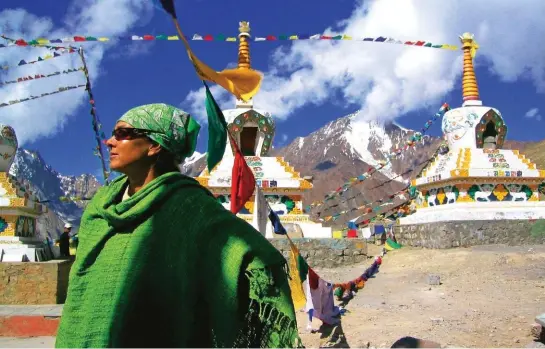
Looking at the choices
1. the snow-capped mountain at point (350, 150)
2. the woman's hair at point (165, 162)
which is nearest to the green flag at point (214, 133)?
the woman's hair at point (165, 162)

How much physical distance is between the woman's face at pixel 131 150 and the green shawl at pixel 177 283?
13 centimetres

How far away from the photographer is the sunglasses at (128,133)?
1764 millimetres

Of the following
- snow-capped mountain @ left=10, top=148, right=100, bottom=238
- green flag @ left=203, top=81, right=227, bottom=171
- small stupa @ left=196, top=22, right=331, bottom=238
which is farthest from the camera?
snow-capped mountain @ left=10, top=148, right=100, bottom=238

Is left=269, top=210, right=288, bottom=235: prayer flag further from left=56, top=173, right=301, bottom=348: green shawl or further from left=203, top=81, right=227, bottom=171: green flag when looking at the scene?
left=56, top=173, right=301, bottom=348: green shawl

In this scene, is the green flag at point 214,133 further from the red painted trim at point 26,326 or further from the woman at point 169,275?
the red painted trim at point 26,326

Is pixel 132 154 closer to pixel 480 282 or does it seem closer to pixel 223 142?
pixel 223 142

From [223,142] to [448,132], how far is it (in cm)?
1187

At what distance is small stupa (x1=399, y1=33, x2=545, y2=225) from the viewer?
474 inches

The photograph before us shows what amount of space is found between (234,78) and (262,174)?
32.4ft

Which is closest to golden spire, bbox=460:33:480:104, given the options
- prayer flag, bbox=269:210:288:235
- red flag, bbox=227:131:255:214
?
prayer flag, bbox=269:210:288:235

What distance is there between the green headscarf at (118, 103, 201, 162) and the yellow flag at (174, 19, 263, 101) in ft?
2.26

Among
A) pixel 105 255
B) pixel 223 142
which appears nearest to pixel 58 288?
pixel 223 142

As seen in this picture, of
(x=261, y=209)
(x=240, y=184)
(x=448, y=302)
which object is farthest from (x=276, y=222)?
Answer: (x=448, y=302)

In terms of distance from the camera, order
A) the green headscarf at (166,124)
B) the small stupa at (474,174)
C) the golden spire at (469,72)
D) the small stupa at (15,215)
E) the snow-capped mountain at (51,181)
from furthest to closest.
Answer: the snow-capped mountain at (51,181), the golden spire at (469,72), the small stupa at (474,174), the small stupa at (15,215), the green headscarf at (166,124)
